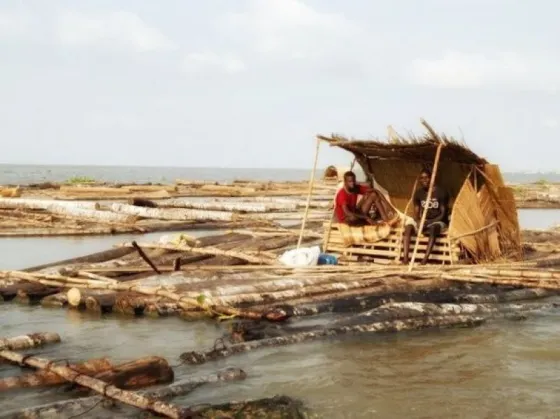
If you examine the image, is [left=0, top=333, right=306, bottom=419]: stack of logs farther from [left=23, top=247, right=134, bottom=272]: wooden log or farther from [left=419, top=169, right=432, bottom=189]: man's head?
[left=419, top=169, right=432, bottom=189]: man's head

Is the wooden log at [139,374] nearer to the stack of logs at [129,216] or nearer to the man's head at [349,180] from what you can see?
the man's head at [349,180]

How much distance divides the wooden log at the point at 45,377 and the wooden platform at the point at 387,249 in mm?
6641

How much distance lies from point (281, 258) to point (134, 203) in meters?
13.1

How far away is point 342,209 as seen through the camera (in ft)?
39.8

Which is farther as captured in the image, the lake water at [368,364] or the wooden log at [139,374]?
the lake water at [368,364]

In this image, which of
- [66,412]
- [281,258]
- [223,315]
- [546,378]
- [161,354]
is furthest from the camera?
[281,258]

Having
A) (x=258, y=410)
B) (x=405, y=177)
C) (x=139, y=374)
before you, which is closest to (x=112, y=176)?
(x=405, y=177)

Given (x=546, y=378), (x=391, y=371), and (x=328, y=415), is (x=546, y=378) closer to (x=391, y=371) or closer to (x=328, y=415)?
(x=391, y=371)

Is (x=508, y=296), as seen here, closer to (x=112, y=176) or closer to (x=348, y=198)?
(x=348, y=198)

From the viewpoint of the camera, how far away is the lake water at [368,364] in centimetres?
595

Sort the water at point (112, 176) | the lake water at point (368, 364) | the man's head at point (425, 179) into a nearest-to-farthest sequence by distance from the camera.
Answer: the lake water at point (368, 364), the man's head at point (425, 179), the water at point (112, 176)

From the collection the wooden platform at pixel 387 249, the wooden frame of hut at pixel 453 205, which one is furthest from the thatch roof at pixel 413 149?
the wooden platform at pixel 387 249

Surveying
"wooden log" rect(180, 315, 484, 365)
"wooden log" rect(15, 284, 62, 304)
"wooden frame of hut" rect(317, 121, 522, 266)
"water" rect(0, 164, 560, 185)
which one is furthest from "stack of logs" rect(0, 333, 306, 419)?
"water" rect(0, 164, 560, 185)

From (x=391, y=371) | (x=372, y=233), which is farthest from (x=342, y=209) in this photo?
(x=391, y=371)
